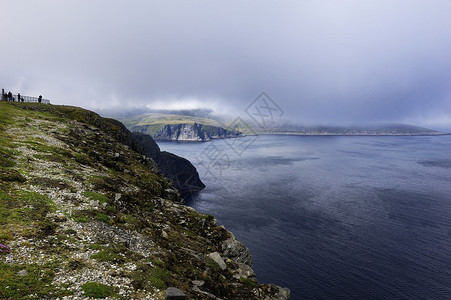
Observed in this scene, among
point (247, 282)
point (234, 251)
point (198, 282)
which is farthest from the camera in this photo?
point (234, 251)

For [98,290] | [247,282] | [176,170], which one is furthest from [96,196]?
[176,170]

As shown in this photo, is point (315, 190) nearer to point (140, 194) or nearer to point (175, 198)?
point (175, 198)

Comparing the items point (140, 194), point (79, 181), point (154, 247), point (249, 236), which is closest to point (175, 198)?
point (140, 194)

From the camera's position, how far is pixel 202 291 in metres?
19.2

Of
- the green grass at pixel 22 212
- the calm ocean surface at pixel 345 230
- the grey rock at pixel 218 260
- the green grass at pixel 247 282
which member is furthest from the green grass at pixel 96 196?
the calm ocean surface at pixel 345 230

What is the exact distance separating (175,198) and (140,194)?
15.2 m

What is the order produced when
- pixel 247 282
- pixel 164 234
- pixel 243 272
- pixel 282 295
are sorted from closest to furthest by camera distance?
pixel 247 282 → pixel 164 234 → pixel 243 272 → pixel 282 295

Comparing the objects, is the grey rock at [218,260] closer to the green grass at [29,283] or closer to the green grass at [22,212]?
the green grass at [22,212]

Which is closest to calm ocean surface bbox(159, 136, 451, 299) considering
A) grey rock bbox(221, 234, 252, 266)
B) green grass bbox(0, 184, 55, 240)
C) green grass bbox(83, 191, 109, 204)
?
grey rock bbox(221, 234, 252, 266)

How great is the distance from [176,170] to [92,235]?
144m

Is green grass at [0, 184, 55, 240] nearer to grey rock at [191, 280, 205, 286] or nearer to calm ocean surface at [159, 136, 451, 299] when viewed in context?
grey rock at [191, 280, 205, 286]

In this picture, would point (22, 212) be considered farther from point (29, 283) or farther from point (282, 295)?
point (282, 295)

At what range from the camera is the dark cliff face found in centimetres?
15388

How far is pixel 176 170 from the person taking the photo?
530ft
